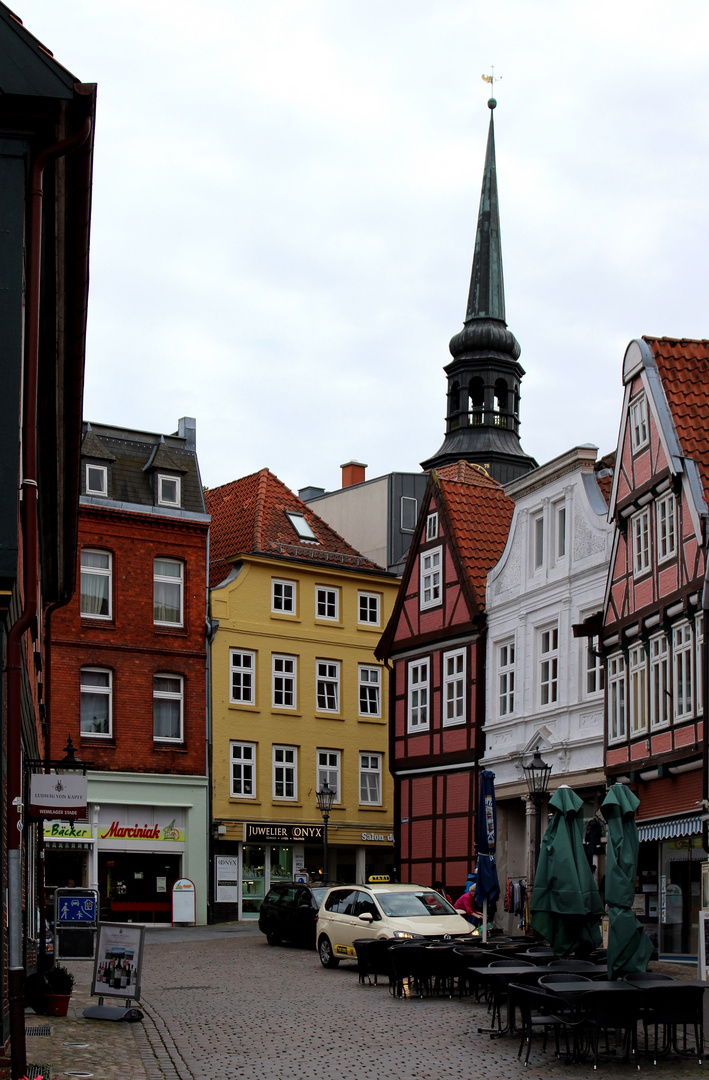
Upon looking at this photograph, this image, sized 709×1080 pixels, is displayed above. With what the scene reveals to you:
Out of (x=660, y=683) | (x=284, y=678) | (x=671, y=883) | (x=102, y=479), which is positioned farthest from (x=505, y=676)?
(x=102, y=479)

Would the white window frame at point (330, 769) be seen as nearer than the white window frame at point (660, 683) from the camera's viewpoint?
No

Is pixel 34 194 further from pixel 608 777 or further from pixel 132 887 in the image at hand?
pixel 132 887

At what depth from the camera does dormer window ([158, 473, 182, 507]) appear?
42.2 m

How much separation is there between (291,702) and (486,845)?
22.1m

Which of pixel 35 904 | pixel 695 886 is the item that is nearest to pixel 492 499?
pixel 695 886

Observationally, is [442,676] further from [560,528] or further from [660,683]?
[660,683]

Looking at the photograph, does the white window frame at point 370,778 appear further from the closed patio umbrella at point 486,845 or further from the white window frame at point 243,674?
the closed patio umbrella at point 486,845

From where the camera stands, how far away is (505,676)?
3597 centimetres

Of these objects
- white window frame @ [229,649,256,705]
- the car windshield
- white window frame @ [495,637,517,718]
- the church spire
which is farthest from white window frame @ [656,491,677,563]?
the church spire

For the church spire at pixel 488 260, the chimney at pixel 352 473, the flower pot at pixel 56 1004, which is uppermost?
the church spire at pixel 488 260

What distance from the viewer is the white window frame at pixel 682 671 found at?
2581 cm

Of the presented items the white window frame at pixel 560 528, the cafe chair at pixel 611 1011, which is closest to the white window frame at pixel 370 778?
the white window frame at pixel 560 528

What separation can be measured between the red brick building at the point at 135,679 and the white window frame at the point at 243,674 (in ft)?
4.16

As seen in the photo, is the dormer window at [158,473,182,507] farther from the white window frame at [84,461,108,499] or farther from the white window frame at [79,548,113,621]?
the white window frame at [79,548,113,621]
